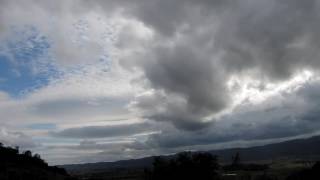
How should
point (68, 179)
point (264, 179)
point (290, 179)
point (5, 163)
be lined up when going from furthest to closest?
point (5, 163) → point (68, 179) → point (264, 179) → point (290, 179)

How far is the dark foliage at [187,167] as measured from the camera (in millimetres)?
111125

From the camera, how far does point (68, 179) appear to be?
181875 mm

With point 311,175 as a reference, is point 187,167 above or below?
above

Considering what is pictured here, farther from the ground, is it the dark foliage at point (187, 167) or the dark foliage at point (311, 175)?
the dark foliage at point (187, 167)

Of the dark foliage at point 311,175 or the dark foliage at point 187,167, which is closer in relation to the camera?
the dark foliage at point 187,167

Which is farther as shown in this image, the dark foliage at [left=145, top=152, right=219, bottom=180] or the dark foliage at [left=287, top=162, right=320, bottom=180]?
the dark foliage at [left=287, top=162, right=320, bottom=180]

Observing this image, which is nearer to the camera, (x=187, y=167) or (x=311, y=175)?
(x=187, y=167)

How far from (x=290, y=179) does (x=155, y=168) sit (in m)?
49.6

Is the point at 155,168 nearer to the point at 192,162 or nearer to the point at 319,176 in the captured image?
the point at 192,162

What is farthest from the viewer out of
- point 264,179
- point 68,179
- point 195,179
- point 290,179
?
point 68,179

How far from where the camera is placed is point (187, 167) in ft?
365

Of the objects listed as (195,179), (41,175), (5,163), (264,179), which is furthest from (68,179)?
(195,179)

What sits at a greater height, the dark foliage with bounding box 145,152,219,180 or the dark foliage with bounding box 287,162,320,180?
the dark foliage with bounding box 145,152,219,180

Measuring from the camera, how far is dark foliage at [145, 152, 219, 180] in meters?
111
